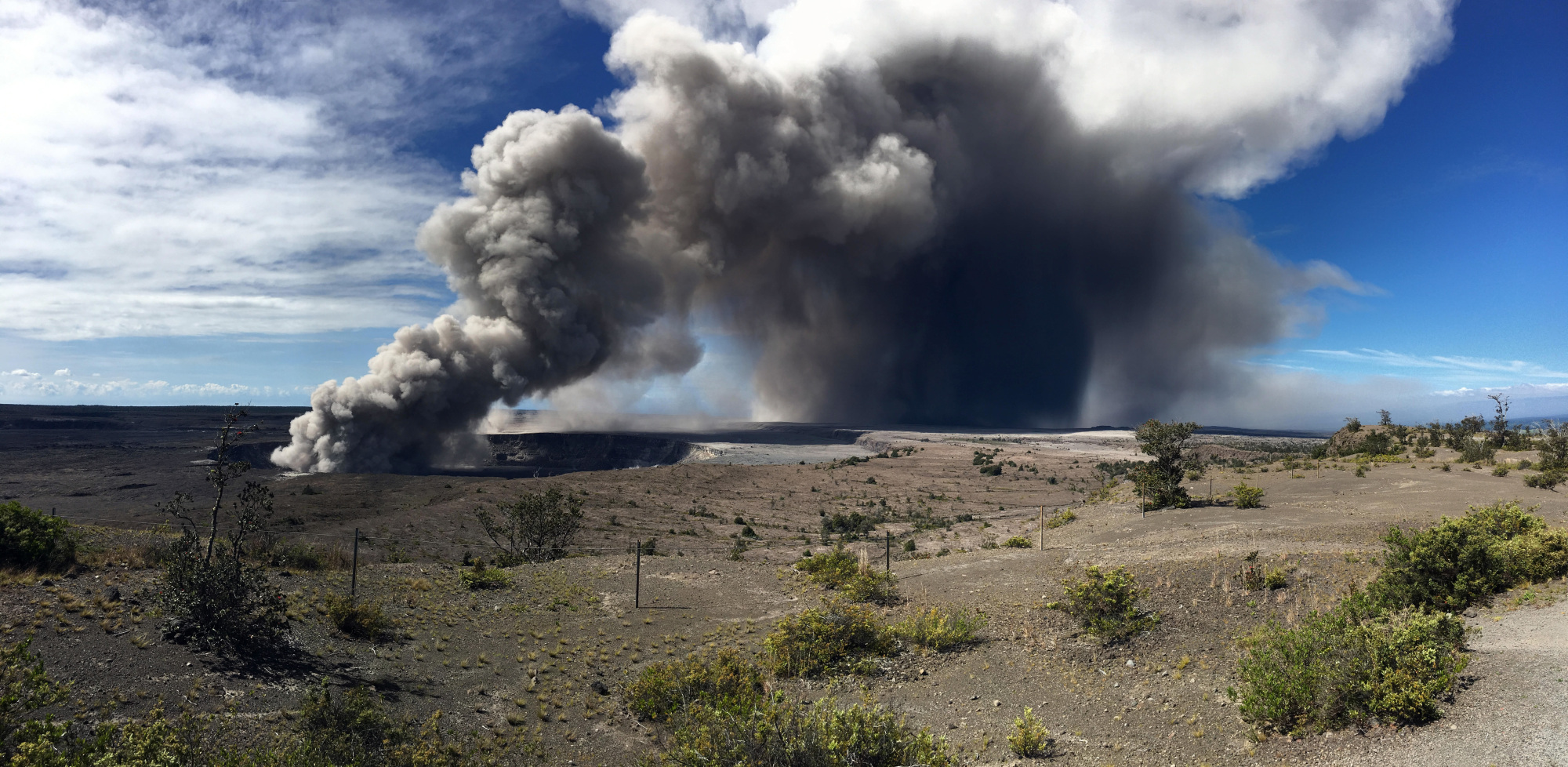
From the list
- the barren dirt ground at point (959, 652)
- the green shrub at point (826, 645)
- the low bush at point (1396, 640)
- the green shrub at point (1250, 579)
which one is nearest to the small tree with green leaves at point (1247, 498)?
the barren dirt ground at point (959, 652)

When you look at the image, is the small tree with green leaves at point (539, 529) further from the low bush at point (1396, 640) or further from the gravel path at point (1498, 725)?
the gravel path at point (1498, 725)

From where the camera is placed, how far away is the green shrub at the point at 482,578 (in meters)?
15.7

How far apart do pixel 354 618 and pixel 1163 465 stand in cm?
2152

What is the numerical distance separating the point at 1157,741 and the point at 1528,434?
124 ft

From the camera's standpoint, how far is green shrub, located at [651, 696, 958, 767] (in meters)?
6.30

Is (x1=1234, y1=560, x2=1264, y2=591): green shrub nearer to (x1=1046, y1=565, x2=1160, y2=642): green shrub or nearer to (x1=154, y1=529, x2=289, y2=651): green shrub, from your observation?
(x1=1046, y1=565, x2=1160, y2=642): green shrub

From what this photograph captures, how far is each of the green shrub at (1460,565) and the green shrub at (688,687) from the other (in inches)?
323

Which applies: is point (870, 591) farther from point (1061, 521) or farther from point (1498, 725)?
point (1061, 521)

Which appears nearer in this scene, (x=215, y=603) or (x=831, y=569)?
(x=215, y=603)

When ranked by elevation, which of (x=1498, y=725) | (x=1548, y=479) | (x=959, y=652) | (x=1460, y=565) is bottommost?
(x=959, y=652)

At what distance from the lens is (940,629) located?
11227 millimetres

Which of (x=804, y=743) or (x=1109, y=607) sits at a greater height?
(x=1109, y=607)

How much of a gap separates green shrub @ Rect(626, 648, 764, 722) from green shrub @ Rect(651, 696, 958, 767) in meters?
1.92

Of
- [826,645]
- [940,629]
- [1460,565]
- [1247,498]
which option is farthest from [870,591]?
[1247,498]
